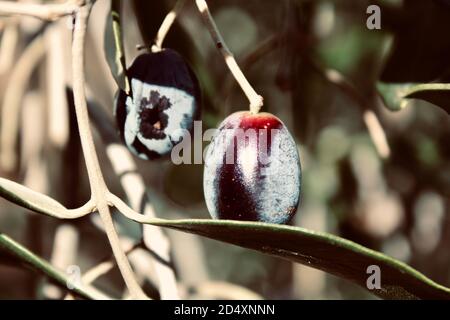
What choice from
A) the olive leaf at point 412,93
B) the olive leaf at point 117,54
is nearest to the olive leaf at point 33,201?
the olive leaf at point 117,54

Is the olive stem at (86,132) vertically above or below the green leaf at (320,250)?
above

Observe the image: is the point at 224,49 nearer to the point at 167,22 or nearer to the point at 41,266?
the point at 167,22

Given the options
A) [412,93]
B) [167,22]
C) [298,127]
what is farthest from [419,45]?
[298,127]

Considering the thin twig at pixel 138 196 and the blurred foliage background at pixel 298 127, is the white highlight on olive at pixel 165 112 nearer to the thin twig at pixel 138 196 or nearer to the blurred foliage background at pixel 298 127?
the thin twig at pixel 138 196

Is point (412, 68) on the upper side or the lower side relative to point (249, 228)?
upper

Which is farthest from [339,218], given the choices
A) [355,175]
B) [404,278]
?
[404,278]
